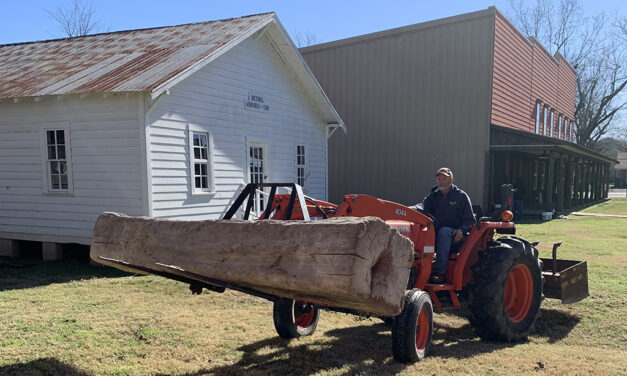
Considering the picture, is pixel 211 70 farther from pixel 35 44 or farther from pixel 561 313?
pixel 561 313

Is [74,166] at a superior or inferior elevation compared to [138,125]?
inferior

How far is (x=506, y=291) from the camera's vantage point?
5734mm

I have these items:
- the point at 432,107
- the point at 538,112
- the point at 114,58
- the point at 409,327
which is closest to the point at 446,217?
the point at 409,327

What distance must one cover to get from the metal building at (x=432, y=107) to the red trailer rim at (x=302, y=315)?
13.3m

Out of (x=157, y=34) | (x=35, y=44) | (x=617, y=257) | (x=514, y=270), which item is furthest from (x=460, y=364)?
(x=35, y=44)

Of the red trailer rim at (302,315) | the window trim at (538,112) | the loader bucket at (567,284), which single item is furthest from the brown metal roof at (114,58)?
the window trim at (538,112)

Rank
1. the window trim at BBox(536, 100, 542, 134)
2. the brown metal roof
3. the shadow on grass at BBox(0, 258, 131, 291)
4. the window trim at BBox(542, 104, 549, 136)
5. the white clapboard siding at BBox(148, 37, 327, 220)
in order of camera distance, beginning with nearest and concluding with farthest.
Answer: the shadow on grass at BBox(0, 258, 131, 291), the brown metal roof, the white clapboard siding at BBox(148, 37, 327, 220), the window trim at BBox(536, 100, 542, 134), the window trim at BBox(542, 104, 549, 136)

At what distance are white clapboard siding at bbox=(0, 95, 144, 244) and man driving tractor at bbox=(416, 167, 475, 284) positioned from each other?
5874 millimetres

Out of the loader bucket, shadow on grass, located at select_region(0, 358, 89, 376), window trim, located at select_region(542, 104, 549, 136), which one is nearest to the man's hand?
the loader bucket

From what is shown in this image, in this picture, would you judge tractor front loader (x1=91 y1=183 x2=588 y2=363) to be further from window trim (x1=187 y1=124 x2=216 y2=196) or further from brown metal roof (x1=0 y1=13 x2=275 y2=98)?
window trim (x1=187 y1=124 x2=216 y2=196)

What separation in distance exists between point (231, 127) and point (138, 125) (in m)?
2.91

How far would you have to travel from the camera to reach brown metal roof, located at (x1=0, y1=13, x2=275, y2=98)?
9445 mm

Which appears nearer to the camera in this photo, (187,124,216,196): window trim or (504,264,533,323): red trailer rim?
(504,264,533,323): red trailer rim

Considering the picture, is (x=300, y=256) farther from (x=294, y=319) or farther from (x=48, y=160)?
(x=48, y=160)
